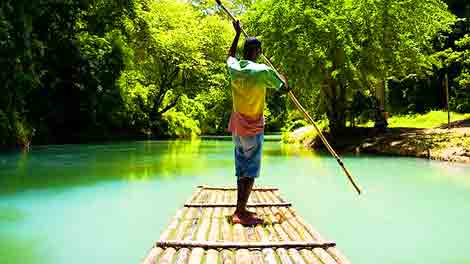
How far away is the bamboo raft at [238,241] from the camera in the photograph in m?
4.33

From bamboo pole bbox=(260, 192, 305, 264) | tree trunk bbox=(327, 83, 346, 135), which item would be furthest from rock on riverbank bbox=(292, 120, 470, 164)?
bamboo pole bbox=(260, 192, 305, 264)

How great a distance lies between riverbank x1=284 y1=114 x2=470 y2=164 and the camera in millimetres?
16094

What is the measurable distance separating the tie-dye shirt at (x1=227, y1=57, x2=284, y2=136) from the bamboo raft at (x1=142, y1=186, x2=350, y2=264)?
1057mm

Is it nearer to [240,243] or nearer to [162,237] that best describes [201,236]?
[162,237]

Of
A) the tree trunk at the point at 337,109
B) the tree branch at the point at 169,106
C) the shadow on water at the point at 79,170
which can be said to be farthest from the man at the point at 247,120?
the tree branch at the point at 169,106

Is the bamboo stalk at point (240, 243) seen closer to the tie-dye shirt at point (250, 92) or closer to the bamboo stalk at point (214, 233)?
the bamboo stalk at point (214, 233)

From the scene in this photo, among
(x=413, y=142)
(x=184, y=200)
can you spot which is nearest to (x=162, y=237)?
(x=184, y=200)

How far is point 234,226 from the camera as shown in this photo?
5.50 metres

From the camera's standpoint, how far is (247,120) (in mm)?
5625

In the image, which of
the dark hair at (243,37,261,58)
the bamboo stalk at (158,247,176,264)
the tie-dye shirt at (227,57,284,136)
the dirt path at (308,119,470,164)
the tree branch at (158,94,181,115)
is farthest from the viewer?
the tree branch at (158,94,181,115)

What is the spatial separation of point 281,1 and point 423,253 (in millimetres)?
15686

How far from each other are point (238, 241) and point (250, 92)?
1.63 m

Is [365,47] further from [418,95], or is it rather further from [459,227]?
[459,227]

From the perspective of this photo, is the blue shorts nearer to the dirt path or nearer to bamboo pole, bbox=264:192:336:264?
bamboo pole, bbox=264:192:336:264
